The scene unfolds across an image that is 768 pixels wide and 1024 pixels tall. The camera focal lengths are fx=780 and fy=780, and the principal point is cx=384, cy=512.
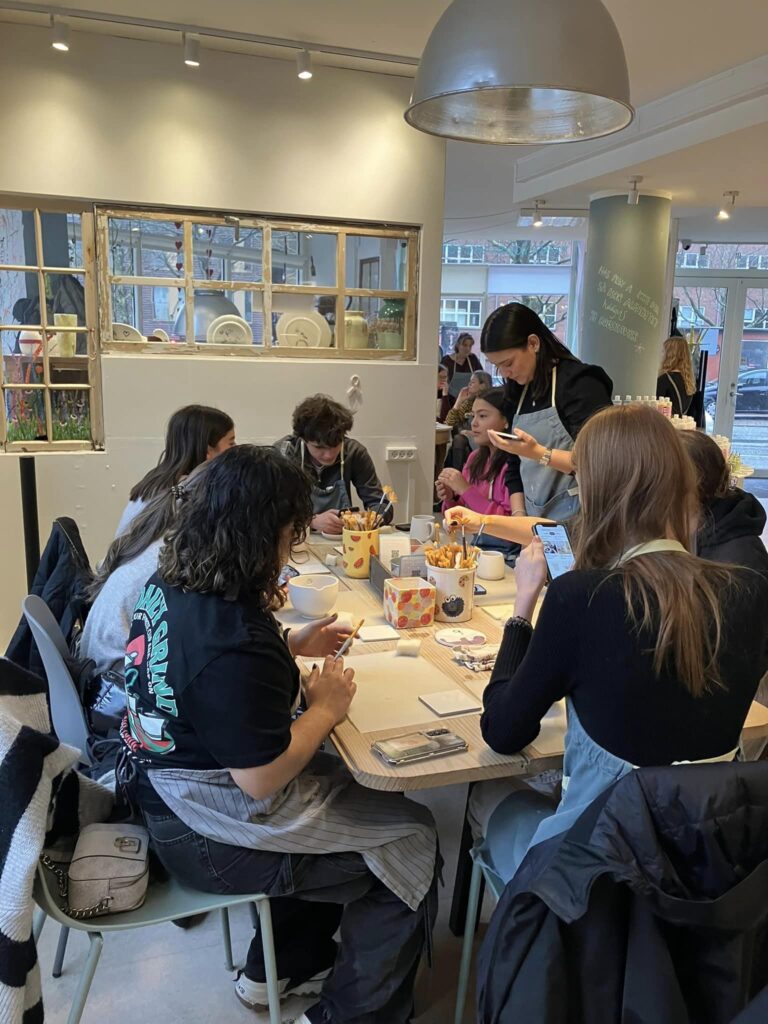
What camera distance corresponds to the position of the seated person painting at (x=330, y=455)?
122 inches

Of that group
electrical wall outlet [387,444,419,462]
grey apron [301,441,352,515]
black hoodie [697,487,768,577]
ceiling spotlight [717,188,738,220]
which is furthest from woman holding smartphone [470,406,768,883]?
ceiling spotlight [717,188,738,220]

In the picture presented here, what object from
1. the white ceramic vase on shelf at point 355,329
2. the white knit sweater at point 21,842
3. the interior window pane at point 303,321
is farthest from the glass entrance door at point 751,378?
the white knit sweater at point 21,842

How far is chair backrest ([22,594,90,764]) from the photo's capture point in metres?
1.67

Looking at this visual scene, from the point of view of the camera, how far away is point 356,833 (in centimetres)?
143

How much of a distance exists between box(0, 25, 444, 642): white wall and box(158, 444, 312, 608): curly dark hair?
246 cm

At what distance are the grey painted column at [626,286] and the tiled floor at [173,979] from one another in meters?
4.48

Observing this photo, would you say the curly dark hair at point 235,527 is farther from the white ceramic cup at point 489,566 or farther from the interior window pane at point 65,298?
the interior window pane at point 65,298

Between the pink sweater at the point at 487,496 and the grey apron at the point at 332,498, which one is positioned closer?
the pink sweater at the point at 487,496

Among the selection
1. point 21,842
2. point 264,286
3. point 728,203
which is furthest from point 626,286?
point 21,842

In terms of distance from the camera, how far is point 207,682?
1235 millimetres

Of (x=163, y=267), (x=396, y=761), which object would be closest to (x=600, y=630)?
(x=396, y=761)

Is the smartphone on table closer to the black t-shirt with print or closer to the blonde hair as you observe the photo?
the black t-shirt with print

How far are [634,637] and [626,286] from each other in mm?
4855

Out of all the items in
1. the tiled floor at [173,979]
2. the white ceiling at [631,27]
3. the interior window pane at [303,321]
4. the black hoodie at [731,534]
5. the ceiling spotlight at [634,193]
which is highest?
the white ceiling at [631,27]
